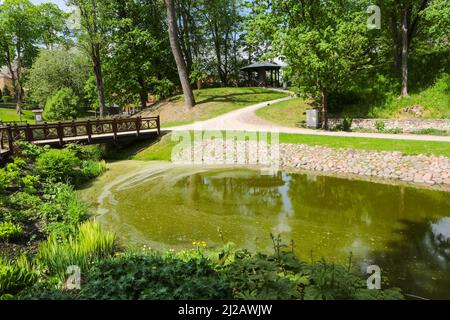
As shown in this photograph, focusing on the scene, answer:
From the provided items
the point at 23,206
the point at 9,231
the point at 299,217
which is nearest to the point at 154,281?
the point at 9,231

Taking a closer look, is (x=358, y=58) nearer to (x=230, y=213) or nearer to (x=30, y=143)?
(x=230, y=213)

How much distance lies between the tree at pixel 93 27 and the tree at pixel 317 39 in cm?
1669

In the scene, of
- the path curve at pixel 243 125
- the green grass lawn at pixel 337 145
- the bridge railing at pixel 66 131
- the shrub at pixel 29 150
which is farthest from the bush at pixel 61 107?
the shrub at pixel 29 150

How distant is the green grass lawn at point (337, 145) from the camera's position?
52.4ft

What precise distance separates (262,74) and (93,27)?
82.4ft

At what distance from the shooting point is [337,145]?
59.9ft

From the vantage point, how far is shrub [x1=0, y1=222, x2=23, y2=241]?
9314 mm

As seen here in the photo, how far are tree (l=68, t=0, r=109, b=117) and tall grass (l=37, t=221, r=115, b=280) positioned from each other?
92.1ft

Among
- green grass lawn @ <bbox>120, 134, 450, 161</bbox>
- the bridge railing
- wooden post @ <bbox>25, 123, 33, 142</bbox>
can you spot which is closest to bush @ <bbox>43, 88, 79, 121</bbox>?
the bridge railing

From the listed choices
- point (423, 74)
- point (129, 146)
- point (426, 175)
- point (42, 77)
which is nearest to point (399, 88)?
point (423, 74)

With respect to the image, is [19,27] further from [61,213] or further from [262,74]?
[61,213]

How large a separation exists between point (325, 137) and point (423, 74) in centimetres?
1226

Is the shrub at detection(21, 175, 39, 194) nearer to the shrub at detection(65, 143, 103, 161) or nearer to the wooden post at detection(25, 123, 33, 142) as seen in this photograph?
the shrub at detection(65, 143, 103, 161)
